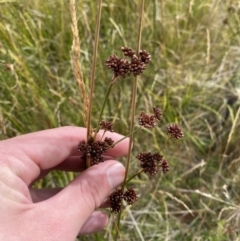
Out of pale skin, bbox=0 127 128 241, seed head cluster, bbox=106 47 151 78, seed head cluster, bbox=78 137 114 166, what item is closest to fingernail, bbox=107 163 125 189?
pale skin, bbox=0 127 128 241

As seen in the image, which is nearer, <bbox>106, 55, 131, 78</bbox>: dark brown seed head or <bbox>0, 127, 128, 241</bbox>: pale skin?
<bbox>106, 55, 131, 78</bbox>: dark brown seed head

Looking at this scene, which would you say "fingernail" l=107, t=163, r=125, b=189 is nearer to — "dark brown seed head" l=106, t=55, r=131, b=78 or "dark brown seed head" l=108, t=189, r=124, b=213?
"dark brown seed head" l=108, t=189, r=124, b=213

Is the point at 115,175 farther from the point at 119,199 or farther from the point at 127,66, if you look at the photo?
the point at 127,66

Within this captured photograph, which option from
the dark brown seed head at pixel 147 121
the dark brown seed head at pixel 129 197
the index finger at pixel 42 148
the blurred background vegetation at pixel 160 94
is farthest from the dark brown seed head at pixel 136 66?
the blurred background vegetation at pixel 160 94

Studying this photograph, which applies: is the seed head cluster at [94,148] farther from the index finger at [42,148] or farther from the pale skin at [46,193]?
the index finger at [42,148]

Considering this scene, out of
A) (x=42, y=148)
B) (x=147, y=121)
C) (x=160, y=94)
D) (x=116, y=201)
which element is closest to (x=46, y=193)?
(x=42, y=148)

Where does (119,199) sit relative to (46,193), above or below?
above
